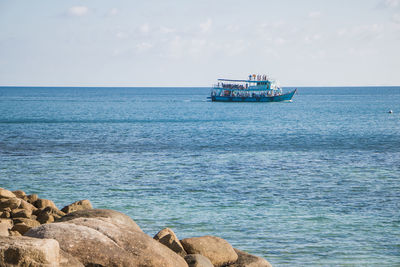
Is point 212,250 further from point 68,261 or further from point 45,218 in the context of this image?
point 45,218

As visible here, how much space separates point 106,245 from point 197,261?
183 cm

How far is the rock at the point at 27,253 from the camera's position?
278 inches

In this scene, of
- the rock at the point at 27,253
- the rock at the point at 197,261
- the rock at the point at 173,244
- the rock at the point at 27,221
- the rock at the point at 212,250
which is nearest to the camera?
the rock at the point at 27,253

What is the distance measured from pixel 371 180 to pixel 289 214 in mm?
8518

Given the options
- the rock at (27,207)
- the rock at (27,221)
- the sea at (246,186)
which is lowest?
the sea at (246,186)

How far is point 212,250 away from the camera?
34.8ft

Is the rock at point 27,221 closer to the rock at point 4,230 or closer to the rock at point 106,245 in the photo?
the rock at point 4,230

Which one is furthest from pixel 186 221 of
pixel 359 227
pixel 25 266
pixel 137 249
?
pixel 25 266

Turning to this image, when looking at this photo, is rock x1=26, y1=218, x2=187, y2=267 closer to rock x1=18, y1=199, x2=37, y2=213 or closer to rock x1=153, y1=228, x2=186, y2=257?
rock x1=153, y1=228, x2=186, y2=257

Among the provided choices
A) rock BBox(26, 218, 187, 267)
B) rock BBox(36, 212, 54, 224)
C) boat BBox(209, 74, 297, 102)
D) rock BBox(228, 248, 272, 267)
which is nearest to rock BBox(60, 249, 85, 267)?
rock BBox(26, 218, 187, 267)

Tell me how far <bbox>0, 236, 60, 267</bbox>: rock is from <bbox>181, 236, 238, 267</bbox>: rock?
3724mm

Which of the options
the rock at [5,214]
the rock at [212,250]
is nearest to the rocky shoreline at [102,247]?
the rock at [212,250]

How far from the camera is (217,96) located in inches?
5241

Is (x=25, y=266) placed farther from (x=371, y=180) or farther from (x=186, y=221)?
(x=371, y=180)
